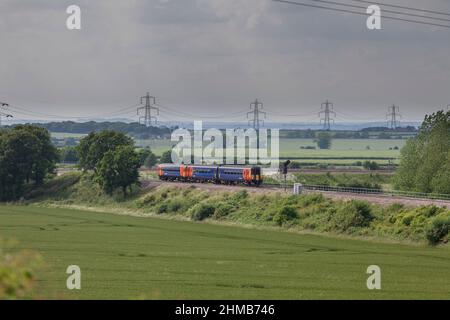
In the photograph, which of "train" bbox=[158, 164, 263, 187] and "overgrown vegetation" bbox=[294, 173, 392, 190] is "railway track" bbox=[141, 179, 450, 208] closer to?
"train" bbox=[158, 164, 263, 187]

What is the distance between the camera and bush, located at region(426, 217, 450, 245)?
74.9 metres

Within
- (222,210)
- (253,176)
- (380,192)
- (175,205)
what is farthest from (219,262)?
(253,176)

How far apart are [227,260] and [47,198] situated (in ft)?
255

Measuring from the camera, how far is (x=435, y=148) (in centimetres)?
10950

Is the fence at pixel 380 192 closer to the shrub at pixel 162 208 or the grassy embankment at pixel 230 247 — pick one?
the grassy embankment at pixel 230 247

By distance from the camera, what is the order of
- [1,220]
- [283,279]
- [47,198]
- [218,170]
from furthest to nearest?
[47,198] < [218,170] < [1,220] < [283,279]

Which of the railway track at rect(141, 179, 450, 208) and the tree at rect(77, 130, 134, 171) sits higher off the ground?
the tree at rect(77, 130, 134, 171)

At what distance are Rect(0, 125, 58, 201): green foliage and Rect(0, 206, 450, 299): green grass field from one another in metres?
44.5

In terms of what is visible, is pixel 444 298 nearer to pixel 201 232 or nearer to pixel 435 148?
pixel 201 232

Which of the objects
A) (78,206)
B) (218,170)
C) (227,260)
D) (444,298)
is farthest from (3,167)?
(444,298)

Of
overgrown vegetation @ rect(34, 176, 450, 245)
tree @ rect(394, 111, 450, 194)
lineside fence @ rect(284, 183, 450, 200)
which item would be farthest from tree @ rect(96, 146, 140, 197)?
tree @ rect(394, 111, 450, 194)

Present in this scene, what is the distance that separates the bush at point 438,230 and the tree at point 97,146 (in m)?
69.3

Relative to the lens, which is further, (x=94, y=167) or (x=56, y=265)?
(x=94, y=167)

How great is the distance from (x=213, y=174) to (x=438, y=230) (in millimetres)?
52674
